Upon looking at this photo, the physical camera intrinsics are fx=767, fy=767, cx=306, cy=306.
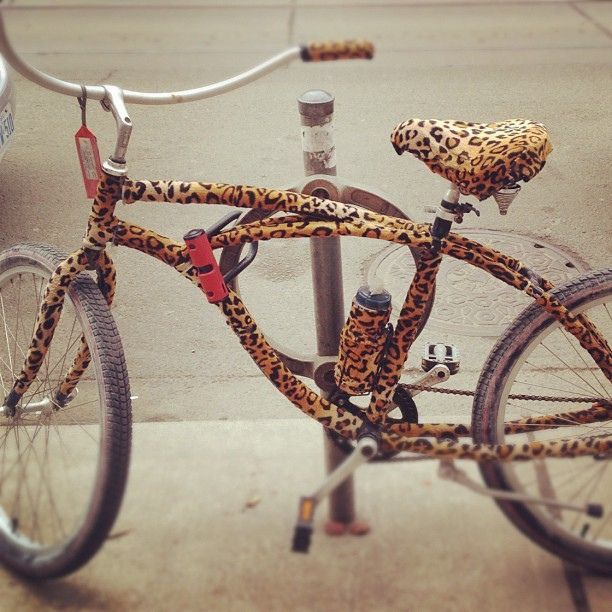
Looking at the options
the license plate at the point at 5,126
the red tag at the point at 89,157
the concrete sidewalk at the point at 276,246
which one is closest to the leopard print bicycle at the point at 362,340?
the red tag at the point at 89,157

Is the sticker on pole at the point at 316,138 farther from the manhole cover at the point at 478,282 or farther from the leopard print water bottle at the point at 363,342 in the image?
the manhole cover at the point at 478,282

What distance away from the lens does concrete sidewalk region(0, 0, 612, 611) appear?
248cm

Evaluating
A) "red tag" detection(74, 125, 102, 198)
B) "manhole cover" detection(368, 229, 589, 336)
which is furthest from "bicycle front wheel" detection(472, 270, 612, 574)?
"red tag" detection(74, 125, 102, 198)

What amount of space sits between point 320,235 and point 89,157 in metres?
0.70

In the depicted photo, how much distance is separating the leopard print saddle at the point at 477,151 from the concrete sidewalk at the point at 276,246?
123 cm

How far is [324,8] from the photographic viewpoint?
385 inches

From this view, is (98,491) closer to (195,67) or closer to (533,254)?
(533,254)

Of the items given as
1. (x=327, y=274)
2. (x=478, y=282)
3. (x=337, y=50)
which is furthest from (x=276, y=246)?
(x=337, y=50)

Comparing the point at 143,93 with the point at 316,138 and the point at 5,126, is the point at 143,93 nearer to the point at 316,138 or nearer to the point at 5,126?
the point at 316,138

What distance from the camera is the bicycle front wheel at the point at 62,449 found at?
85.8 inches

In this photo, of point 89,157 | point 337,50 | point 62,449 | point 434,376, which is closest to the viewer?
point 337,50

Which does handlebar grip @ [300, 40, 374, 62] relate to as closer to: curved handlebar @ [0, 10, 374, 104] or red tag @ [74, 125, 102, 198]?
curved handlebar @ [0, 10, 374, 104]

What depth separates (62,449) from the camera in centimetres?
300

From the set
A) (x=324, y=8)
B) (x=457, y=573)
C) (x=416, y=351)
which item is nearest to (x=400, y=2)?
(x=324, y=8)
